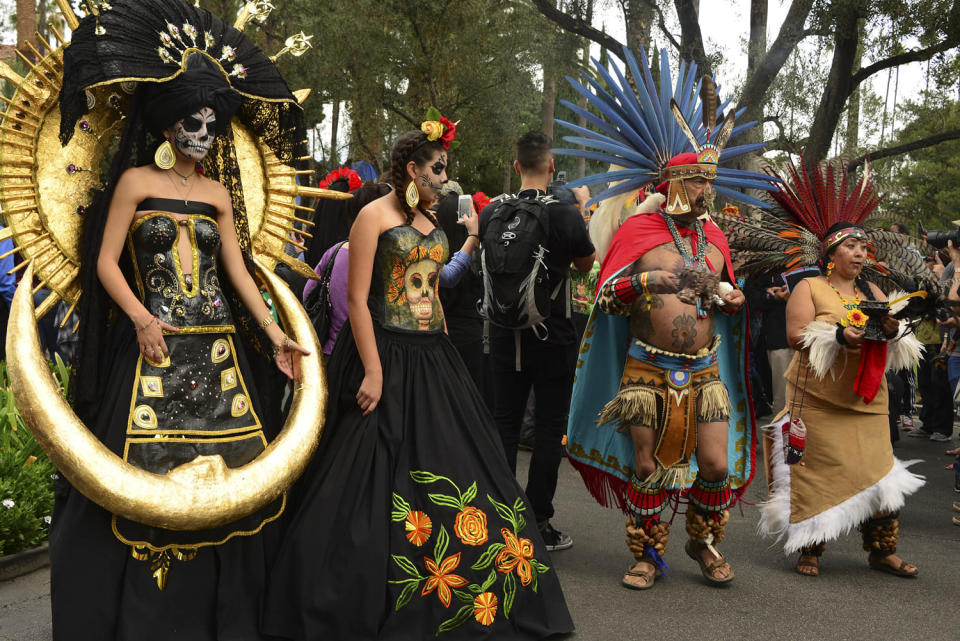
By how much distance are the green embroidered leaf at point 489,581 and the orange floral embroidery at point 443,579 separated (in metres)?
0.07

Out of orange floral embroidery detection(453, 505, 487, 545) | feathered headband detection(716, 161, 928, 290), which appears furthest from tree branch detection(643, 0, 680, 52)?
orange floral embroidery detection(453, 505, 487, 545)

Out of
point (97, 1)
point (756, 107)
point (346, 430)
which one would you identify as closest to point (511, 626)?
point (346, 430)

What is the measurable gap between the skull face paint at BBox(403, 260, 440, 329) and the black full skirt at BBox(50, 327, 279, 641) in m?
1.20

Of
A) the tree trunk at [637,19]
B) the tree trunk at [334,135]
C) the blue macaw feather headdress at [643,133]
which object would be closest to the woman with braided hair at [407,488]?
the blue macaw feather headdress at [643,133]

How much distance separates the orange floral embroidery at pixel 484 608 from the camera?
376 cm

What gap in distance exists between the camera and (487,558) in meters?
3.82

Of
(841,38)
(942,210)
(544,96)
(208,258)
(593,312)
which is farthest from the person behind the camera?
(942,210)

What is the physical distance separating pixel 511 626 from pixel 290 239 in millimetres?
2047

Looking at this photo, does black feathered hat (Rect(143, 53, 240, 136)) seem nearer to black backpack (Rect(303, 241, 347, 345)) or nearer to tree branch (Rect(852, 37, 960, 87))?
black backpack (Rect(303, 241, 347, 345))

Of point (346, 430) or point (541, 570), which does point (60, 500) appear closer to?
point (346, 430)

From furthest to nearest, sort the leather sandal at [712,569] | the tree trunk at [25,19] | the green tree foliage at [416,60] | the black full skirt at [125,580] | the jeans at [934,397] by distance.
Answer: the green tree foliage at [416,60] → the tree trunk at [25,19] → the jeans at [934,397] → the leather sandal at [712,569] → the black full skirt at [125,580]

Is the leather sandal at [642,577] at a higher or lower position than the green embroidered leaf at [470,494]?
lower

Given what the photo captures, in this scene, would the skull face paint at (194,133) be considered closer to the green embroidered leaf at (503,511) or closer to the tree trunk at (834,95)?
the green embroidered leaf at (503,511)

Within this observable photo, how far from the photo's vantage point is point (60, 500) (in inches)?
141
